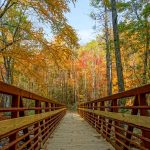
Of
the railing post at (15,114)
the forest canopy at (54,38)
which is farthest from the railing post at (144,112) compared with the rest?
the forest canopy at (54,38)

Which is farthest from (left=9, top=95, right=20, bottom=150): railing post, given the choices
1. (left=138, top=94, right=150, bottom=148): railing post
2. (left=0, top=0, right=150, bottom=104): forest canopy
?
(left=0, top=0, right=150, bottom=104): forest canopy

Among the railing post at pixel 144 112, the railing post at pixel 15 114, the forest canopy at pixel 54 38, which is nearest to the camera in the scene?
the railing post at pixel 15 114

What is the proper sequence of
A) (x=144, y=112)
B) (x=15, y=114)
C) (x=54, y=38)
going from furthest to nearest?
(x=54, y=38)
(x=144, y=112)
(x=15, y=114)

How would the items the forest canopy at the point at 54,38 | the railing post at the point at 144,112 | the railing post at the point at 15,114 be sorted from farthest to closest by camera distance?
1. the forest canopy at the point at 54,38
2. the railing post at the point at 144,112
3. the railing post at the point at 15,114

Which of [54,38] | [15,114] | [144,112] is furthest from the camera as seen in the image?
[54,38]

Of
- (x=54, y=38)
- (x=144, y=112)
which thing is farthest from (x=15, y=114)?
(x=54, y=38)

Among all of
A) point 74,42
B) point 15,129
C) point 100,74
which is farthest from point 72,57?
point 100,74

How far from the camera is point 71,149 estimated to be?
786 centimetres

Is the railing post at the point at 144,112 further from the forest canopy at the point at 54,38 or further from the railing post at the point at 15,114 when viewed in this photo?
the forest canopy at the point at 54,38

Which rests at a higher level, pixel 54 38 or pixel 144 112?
pixel 54 38

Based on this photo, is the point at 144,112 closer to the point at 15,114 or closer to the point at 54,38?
the point at 15,114

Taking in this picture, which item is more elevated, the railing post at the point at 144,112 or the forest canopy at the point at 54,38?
the forest canopy at the point at 54,38

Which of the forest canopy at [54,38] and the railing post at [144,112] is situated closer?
the railing post at [144,112]

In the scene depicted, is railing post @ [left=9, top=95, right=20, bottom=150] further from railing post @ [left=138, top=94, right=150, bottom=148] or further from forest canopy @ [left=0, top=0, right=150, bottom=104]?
forest canopy @ [left=0, top=0, right=150, bottom=104]
